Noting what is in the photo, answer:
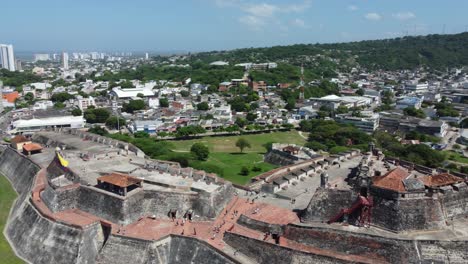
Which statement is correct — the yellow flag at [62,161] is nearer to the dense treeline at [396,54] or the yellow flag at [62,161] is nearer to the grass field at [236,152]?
the grass field at [236,152]

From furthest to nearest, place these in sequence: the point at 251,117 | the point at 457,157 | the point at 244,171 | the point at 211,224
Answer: the point at 251,117 < the point at 457,157 < the point at 244,171 < the point at 211,224

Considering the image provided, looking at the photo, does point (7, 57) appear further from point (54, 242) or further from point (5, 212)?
point (54, 242)

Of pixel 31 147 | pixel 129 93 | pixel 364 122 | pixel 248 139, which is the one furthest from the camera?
pixel 129 93

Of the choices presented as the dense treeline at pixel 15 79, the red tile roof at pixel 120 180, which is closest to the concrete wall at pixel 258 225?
the red tile roof at pixel 120 180

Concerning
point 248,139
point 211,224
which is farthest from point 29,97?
point 211,224

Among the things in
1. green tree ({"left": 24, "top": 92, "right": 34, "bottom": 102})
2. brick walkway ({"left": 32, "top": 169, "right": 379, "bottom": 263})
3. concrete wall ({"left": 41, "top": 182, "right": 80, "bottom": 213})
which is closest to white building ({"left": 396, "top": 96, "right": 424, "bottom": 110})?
brick walkway ({"left": 32, "top": 169, "right": 379, "bottom": 263})

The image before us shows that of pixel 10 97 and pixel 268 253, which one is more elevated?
pixel 268 253
